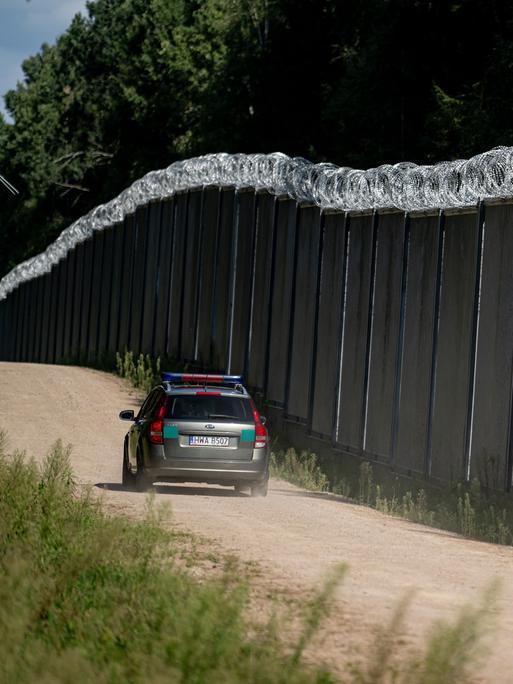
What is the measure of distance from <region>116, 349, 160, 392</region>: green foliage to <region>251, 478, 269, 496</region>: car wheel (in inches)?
615

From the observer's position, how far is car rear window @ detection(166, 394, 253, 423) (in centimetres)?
1725

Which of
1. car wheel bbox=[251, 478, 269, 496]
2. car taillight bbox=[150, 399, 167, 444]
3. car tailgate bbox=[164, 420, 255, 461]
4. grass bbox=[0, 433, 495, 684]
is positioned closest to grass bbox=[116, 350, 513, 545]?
car wheel bbox=[251, 478, 269, 496]

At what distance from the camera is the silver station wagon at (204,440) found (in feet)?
56.2

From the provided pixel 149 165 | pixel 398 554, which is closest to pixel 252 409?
pixel 398 554

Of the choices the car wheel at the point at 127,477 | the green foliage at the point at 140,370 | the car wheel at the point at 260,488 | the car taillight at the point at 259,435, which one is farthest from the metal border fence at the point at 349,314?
the car wheel at the point at 127,477

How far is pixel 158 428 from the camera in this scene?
17.2 m

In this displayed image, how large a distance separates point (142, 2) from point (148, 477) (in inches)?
2752

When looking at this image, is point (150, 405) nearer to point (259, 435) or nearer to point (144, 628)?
point (259, 435)

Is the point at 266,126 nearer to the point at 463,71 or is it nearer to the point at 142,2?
the point at 463,71

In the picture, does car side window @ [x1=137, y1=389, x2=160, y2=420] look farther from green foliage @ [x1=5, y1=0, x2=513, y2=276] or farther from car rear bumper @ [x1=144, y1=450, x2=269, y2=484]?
green foliage @ [x1=5, y1=0, x2=513, y2=276]

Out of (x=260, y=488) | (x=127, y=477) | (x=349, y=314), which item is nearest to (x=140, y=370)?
(x=349, y=314)

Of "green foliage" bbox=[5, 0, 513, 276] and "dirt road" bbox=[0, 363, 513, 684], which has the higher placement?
"green foliage" bbox=[5, 0, 513, 276]

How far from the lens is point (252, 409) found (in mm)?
17484

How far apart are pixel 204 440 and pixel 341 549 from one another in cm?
507
